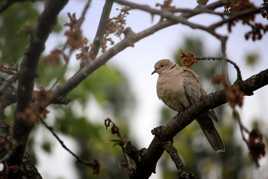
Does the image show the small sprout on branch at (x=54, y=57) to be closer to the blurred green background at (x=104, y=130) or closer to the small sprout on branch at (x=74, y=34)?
the small sprout on branch at (x=74, y=34)

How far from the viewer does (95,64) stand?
3.30m

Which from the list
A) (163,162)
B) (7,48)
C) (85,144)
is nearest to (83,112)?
(7,48)

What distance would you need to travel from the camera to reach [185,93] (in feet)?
21.6

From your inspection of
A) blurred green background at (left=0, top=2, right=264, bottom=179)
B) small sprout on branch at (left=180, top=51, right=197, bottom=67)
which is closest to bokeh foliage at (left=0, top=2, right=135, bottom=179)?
blurred green background at (left=0, top=2, right=264, bottom=179)

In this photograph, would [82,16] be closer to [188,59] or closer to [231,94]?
[188,59]

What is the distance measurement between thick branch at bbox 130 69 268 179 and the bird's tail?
189 cm

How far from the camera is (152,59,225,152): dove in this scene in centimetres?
656

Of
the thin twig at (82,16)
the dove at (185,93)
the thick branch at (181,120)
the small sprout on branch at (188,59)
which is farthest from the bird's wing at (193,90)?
the thin twig at (82,16)

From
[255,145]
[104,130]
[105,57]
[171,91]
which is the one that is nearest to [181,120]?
[105,57]

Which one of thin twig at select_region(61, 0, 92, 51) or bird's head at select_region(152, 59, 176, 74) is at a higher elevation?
bird's head at select_region(152, 59, 176, 74)

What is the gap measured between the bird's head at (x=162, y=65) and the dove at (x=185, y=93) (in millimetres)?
361

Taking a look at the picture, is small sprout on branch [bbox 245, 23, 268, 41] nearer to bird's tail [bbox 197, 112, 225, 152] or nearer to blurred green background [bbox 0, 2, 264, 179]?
bird's tail [bbox 197, 112, 225, 152]

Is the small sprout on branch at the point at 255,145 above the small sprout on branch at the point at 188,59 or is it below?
below

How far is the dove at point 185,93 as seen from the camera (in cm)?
656
